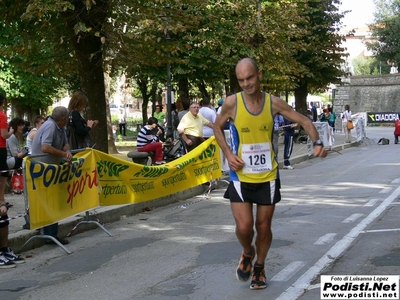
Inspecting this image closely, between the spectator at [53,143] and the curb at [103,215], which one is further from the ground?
the spectator at [53,143]

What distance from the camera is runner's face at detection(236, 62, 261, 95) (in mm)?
6430

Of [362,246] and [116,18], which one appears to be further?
[116,18]

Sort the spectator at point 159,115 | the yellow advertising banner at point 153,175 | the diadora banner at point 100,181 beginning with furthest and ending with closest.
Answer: the spectator at point 159,115 → the yellow advertising banner at point 153,175 → the diadora banner at point 100,181

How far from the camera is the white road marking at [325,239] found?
878cm

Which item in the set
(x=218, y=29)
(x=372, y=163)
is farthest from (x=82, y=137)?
(x=218, y=29)

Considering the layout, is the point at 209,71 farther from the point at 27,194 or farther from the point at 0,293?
the point at 0,293

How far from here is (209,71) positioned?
2825 centimetres

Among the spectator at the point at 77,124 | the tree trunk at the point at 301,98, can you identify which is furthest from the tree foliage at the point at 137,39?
the tree trunk at the point at 301,98

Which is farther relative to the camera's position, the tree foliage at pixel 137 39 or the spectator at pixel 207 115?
the spectator at pixel 207 115

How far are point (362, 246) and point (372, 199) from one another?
4.48 meters

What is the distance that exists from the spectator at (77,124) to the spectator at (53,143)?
4.29 ft

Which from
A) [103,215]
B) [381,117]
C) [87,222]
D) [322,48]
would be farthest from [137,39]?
[381,117]

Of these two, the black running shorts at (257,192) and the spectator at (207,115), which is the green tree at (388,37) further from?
the black running shorts at (257,192)

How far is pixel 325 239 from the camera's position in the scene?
8.99 meters
